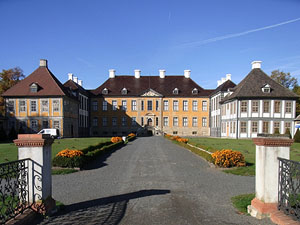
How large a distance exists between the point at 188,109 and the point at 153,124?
26.9 feet

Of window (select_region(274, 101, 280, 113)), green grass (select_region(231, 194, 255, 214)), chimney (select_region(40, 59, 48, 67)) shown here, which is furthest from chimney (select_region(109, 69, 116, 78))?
green grass (select_region(231, 194, 255, 214))

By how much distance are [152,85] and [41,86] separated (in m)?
24.2

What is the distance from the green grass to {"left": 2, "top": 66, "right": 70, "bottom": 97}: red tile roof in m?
32.9

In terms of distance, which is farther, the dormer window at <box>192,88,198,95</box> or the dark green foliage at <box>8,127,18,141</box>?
the dormer window at <box>192,88,198,95</box>

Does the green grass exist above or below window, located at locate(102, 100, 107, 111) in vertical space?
below

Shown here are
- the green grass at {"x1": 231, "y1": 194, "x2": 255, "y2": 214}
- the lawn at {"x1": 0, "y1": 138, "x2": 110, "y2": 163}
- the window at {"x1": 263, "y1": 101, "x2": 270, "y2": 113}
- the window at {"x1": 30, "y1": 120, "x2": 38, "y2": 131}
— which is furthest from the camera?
the window at {"x1": 30, "y1": 120, "x2": 38, "y2": 131}

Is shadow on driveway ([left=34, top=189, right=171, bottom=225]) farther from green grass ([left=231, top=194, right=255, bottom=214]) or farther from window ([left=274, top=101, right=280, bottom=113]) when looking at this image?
window ([left=274, top=101, right=280, bottom=113])

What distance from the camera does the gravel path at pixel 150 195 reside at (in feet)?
18.2

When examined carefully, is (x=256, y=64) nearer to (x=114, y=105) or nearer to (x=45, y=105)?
(x=114, y=105)

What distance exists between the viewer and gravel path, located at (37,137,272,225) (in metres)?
5.54

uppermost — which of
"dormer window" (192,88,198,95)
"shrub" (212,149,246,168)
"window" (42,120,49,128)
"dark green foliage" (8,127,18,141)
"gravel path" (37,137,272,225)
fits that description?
"dormer window" (192,88,198,95)

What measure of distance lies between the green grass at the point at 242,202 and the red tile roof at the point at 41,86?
3292cm

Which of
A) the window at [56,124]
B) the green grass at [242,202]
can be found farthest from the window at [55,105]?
the green grass at [242,202]

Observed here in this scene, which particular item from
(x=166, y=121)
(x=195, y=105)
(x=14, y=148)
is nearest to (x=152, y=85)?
(x=166, y=121)
